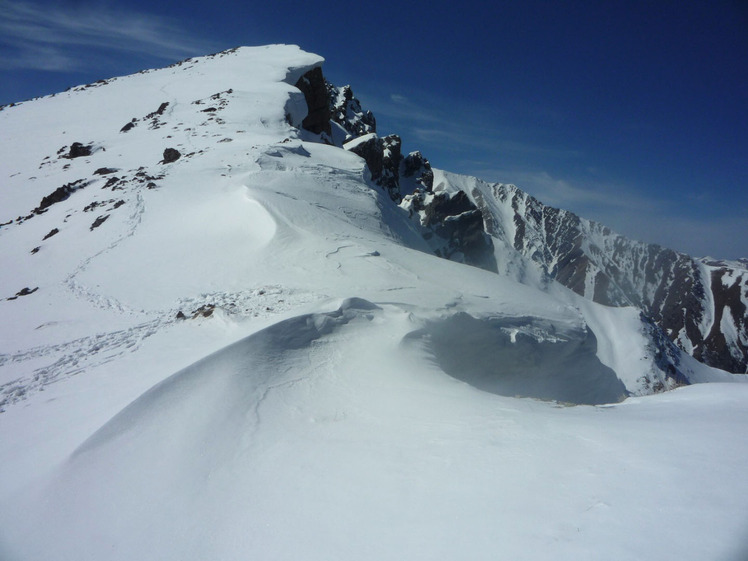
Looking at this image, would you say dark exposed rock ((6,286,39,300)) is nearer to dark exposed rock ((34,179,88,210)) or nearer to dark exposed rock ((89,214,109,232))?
dark exposed rock ((89,214,109,232))

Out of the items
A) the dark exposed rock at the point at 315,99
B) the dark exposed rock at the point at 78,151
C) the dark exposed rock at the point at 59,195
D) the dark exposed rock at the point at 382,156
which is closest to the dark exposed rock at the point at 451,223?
the dark exposed rock at the point at 382,156

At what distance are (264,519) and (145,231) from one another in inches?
593

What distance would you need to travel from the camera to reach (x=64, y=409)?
6.60 m

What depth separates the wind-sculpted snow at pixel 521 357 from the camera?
9.06 meters

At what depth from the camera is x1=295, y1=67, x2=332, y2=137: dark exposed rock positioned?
3962cm

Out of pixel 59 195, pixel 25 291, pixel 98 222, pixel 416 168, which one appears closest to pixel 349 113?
pixel 416 168

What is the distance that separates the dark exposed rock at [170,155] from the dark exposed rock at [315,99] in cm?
1652

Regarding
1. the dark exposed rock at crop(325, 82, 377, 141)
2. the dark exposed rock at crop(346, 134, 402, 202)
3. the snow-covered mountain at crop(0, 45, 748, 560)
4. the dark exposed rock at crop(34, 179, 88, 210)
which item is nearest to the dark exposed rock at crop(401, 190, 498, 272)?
the dark exposed rock at crop(346, 134, 402, 202)

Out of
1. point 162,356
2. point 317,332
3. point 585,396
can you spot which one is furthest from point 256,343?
point 585,396

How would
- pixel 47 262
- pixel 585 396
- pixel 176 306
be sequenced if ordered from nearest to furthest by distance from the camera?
pixel 176 306 → pixel 585 396 → pixel 47 262

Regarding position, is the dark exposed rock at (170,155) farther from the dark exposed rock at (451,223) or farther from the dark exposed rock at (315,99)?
the dark exposed rock at (451,223)

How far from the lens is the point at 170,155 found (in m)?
24.6

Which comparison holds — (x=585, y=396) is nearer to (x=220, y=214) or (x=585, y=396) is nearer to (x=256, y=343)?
(x=256, y=343)

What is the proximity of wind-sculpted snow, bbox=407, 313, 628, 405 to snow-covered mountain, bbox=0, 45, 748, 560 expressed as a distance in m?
0.06
